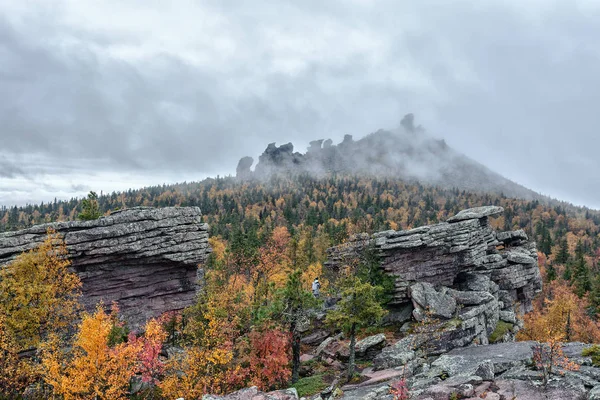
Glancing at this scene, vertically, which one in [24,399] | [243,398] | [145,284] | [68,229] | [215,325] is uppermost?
[68,229]

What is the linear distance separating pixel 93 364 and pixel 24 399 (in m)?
9.22

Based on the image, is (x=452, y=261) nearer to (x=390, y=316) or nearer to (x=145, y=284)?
(x=390, y=316)

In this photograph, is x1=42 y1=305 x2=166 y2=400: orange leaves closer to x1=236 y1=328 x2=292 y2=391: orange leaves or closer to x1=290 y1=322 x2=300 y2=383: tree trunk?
x1=236 y1=328 x2=292 y2=391: orange leaves

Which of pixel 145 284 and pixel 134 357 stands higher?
pixel 145 284

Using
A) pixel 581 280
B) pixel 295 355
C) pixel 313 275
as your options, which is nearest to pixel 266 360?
pixel 295 355

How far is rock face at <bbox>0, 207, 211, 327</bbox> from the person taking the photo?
3431 cm

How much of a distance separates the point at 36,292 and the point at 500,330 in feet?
152

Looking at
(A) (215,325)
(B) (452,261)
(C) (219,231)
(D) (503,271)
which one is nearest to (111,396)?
(A) (215,325)

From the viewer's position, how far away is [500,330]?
131ft

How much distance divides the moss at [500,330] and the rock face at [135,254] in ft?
110

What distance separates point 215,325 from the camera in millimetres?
28875

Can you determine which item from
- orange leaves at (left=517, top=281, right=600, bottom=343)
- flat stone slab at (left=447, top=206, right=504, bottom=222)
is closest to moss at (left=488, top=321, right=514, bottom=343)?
orange leaves at (left=517, top=281, right=600, bottom=343)

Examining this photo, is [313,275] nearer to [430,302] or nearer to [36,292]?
[430,302]

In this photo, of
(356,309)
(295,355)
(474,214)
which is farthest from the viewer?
(474,214)
